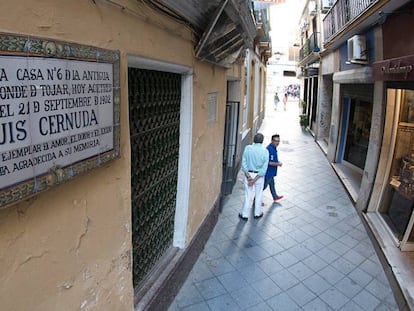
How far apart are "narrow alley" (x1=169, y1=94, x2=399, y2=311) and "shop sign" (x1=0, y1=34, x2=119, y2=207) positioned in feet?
9.48

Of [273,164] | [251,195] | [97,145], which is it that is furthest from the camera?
[273,164]

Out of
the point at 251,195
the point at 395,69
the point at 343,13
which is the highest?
the point at 343,13

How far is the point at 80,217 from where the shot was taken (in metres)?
2.07

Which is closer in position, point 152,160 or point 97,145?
point 97,145

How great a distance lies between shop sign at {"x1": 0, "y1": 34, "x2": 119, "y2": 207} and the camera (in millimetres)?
1386

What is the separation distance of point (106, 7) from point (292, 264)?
14.6 feet

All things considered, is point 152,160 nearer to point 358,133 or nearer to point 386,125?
point 386,125

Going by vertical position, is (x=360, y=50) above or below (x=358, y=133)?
above

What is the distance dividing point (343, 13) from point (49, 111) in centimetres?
937

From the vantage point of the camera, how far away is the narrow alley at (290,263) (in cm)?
421

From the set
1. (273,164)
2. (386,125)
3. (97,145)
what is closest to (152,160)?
(97,145)

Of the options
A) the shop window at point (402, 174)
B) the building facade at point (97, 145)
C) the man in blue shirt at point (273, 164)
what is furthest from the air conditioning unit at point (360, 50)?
the building facade at point (97, 145)

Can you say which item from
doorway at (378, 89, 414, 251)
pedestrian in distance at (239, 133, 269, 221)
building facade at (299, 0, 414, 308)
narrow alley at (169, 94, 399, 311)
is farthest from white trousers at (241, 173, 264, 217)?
doorway at (378, 89, 414, 251)

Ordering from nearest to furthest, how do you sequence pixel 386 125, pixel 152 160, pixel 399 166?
pixel 152 160 < pixel 399 166 < pixel 386 125
